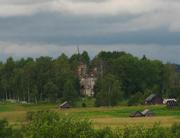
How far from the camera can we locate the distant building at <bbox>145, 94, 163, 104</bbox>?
154 meters

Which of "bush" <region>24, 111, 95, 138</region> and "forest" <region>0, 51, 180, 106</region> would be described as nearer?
"bush" <region>24, 111, 95, 138</region>

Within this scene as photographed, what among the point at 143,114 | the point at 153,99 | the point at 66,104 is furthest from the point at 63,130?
the point at 153,99

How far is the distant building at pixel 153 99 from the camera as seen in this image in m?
154

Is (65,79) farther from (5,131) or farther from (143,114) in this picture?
(5,131)

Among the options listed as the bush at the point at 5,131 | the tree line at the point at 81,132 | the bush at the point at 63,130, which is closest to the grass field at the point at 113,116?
the bush at the point at 5,131

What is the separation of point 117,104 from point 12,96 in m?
53.7

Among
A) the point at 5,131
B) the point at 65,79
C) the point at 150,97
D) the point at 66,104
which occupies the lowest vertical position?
the point at 5,131

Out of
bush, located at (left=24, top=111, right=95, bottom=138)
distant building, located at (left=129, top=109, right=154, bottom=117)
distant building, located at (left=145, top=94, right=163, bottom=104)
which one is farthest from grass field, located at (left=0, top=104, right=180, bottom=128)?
bush, located at (left=24, top=111, right=95, bottom=138)

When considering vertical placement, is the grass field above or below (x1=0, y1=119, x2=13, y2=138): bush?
above

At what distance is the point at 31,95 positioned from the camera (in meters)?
175

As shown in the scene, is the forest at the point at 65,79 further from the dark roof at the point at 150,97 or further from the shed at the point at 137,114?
the shed at the point at 137,114

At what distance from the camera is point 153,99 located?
15675cm

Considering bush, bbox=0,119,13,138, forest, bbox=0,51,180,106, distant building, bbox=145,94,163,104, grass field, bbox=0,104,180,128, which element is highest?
forest, bbox=0,51,180,106

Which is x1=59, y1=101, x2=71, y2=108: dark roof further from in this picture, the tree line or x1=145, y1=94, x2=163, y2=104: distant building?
the tree line
